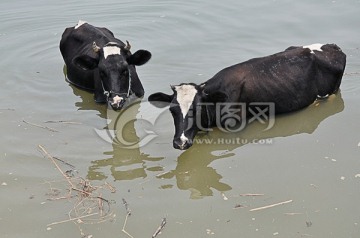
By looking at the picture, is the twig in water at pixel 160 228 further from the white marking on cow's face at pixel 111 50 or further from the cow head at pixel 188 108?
the white marking on cow's face at pixel 111 50

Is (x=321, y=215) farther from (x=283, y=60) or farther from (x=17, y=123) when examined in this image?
(x=17, y=123)

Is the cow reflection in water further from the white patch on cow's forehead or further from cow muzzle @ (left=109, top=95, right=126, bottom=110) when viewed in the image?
the white patch on cow's forehead

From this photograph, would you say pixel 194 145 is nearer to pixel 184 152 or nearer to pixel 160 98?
pixel 184 152

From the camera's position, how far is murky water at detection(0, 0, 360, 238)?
632 cm

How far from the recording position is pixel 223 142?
8211 millimetres

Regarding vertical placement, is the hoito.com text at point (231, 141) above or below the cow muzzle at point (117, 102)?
below

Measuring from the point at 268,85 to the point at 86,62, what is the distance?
2.96 metres

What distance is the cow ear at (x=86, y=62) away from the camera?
9344 millimetres

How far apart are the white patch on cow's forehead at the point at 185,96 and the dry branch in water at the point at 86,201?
145 centimetres

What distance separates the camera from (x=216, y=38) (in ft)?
40.6

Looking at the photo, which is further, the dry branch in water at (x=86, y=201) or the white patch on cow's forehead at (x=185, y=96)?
the white patch on cow's forehead at (x=185, y=96)

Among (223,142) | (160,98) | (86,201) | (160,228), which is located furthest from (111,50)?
(160,228)

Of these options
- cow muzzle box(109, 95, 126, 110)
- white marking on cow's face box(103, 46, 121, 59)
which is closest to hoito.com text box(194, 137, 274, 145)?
cow muzzle box(109, 95, 126, 110)

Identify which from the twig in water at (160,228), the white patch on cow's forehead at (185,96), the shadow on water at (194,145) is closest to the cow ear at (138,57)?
the shadow on water at (194,145)
